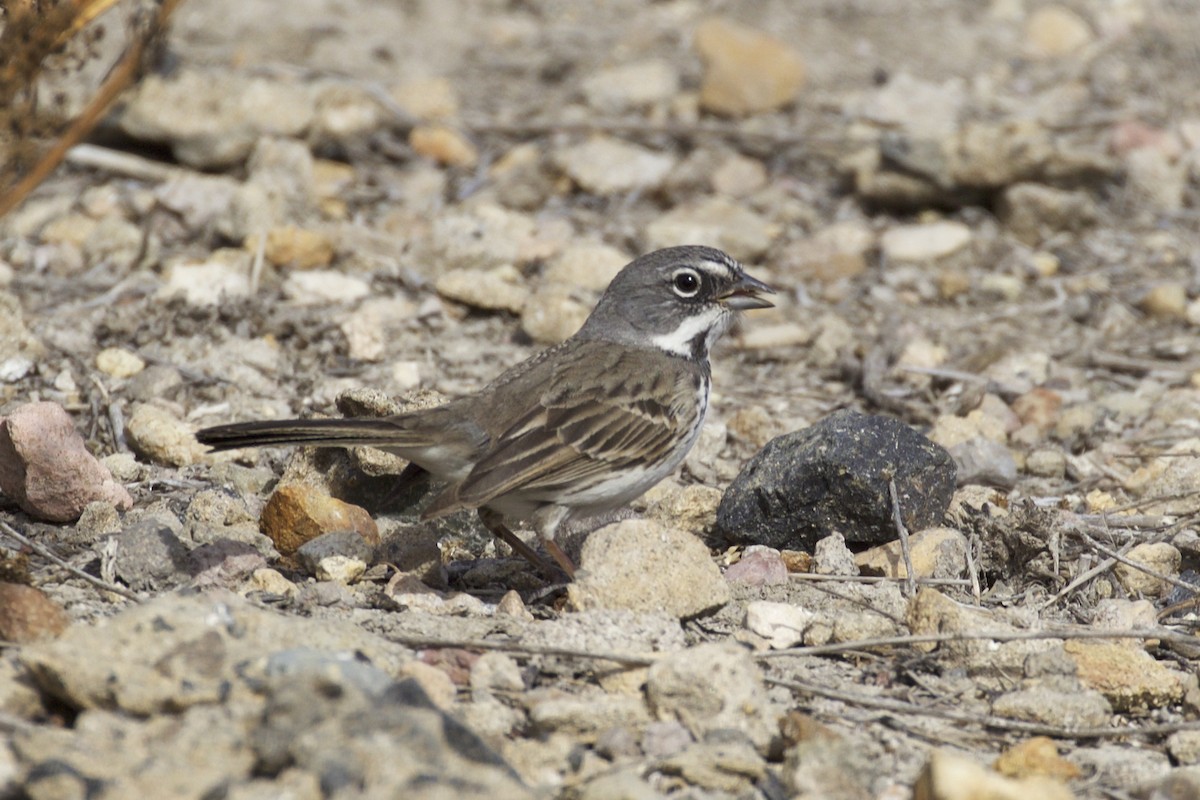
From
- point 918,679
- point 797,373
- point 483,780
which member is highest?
point 483,780

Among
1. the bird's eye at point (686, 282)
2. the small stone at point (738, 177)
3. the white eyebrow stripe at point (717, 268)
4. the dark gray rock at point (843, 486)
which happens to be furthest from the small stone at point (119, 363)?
the small stone at point (738, 177)

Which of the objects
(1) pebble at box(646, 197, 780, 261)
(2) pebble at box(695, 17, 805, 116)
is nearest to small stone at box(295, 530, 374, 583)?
(1) pebble at box(646, 197, 780, 261)

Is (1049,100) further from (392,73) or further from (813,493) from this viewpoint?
(813,493)

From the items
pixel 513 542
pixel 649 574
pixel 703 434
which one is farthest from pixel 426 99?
pixel 649 574

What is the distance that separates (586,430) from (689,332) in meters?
1.06

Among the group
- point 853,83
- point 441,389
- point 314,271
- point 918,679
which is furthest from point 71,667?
point 853,83

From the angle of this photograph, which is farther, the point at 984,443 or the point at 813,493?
the point at 984,443

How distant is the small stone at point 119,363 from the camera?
25.3ft

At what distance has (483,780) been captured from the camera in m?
3.61

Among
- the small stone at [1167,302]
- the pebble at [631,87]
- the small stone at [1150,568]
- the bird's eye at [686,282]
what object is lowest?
the small stone at [1167,302]

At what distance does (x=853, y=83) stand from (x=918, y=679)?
26.9 ft

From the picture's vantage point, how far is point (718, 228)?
9836 millimetres

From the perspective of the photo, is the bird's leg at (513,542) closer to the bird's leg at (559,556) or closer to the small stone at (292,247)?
the bird's leg at (559,556)

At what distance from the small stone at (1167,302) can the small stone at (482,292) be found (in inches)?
161
